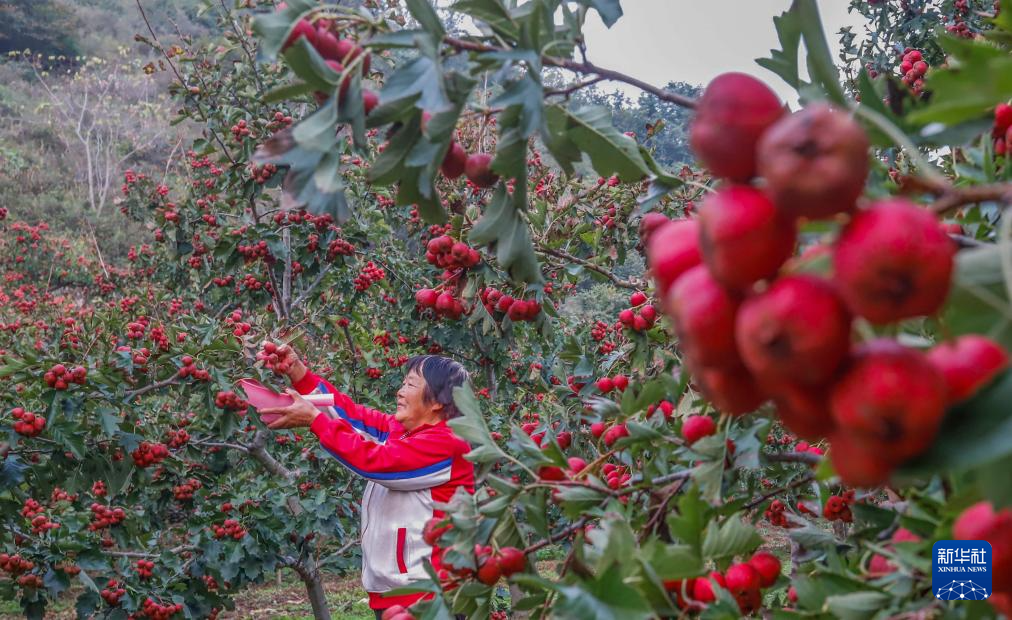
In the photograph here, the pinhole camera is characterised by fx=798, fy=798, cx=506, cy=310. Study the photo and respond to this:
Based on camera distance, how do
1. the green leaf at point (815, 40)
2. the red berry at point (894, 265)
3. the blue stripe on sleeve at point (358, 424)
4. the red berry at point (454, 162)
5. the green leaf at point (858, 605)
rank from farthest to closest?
the blue stripe on sleeve at point (358, 424) < the red berry at point (454, 162) < the green leaf at point (858, 605) < the green leaf at point (815, 40) < the red berry at point (894, 265)

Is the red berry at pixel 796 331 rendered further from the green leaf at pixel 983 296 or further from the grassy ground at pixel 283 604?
the grassy ground at pixel 283 604

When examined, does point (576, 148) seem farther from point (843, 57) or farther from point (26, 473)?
point (843, 57)

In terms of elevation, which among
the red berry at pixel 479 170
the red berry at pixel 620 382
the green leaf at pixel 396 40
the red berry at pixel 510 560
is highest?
the green leaf at pixel 396 40

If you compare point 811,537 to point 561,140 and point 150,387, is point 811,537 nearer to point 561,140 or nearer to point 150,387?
point 561,140

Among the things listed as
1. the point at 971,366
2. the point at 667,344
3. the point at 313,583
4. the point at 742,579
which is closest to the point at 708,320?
the point at 971,366

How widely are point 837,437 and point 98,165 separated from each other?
20707 mm

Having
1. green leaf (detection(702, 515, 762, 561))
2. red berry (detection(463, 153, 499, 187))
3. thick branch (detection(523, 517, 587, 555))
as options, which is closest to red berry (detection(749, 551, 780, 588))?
green leaf (detection(702, 515, 762, 561))

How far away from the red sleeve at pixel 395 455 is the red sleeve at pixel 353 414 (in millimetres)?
283

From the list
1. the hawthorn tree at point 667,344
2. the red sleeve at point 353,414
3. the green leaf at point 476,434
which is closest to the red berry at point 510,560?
the hawthorn tree at point 667,344

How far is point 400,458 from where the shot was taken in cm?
290

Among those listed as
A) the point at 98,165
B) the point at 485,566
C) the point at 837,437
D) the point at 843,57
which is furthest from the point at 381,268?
the point at 98,165

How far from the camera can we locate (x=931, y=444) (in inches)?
21.1

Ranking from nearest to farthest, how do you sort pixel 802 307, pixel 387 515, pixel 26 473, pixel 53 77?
pixel 802 307, pixel 387 515, pixel 26 473, pixel 53 77

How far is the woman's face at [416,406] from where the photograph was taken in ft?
10.3
